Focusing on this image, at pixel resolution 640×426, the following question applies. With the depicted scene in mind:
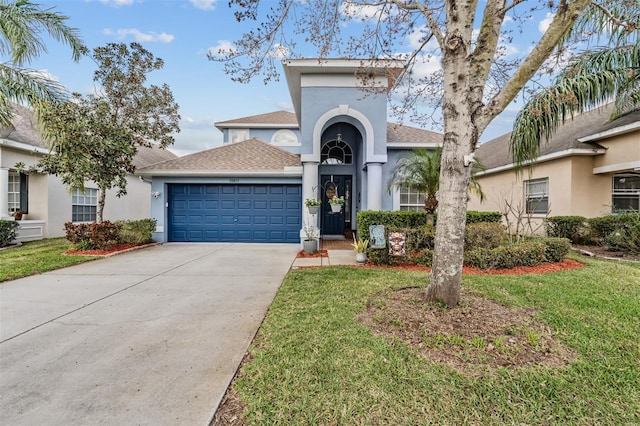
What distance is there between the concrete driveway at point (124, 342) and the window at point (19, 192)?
8389mm

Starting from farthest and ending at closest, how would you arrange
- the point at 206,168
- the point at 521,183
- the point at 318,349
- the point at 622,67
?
the point at 521,183 → the point at 206,168 → the point at 622,67 → the point at 318,349

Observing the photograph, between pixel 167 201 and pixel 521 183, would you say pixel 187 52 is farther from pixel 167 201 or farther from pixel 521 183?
pixel 521 183

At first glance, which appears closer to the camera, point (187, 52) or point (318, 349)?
point (318, 349)

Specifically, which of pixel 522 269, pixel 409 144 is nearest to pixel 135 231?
pixel 409 144

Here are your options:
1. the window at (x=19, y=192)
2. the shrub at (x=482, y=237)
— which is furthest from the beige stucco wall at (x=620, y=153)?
the window at (x=19, y=192)

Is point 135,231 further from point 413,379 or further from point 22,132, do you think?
point 413,379

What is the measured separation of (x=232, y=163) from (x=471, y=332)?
1115 centimetres

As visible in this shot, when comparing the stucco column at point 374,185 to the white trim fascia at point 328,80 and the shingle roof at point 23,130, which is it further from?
the shingle roof at point 23,130

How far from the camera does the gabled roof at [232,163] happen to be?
12023 mm

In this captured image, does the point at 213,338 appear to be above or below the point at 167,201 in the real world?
below

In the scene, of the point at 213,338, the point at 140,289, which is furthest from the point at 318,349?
the point at 140,289

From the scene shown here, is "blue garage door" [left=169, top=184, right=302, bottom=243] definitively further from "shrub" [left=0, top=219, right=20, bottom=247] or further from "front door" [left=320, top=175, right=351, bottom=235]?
"shrub" [left=0, top=219, right=20, bottom=247]

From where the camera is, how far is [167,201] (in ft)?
41.3

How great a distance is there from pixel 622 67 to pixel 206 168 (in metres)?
14.4
